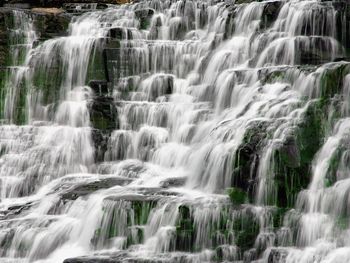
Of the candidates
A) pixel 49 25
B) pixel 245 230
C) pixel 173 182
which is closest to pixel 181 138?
pixel 173 182

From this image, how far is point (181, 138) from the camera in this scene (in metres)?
19.7

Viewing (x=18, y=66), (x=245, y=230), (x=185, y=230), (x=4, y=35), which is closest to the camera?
(x=245, y=230)

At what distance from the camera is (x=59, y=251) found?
1485 cm

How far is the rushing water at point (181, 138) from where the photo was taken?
13906 mm

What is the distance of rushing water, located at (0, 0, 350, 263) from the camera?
13.9 m

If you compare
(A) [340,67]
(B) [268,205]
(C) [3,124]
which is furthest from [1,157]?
(A) [340,67]

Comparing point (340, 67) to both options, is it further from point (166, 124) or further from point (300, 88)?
point (166, 124)

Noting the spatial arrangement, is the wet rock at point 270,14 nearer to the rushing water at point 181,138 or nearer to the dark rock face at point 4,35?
the rushing water at point 181,138

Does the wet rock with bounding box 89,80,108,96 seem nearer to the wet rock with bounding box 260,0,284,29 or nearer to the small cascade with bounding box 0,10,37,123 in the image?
the small cascade with bounding box 0,10,37,123

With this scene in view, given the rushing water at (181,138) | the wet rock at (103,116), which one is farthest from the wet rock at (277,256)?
the wet rock at (103,116)

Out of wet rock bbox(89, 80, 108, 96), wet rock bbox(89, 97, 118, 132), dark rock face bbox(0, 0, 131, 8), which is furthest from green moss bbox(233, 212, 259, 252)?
dark rock face bbox(0, 0, 131, 8)

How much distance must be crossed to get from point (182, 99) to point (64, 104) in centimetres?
424

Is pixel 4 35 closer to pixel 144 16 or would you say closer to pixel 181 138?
pixel 144 16

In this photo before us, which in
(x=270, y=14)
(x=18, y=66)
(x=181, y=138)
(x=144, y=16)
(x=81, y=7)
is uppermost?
(x=81, y=7)
